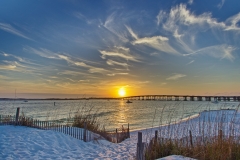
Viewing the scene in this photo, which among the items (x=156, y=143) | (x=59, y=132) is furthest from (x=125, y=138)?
(x=156, y=143)

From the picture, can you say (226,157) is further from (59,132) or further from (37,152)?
(59,132)

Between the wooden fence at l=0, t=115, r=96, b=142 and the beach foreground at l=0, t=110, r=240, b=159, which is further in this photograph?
the wooden fence at l=0, t=115, r=96, b=142

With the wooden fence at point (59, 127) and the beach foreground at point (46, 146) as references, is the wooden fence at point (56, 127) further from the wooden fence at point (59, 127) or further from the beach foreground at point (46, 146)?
the beach foreground at point (46, 146)

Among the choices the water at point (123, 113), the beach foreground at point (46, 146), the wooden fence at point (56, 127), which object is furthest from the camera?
the water at point (123, 113)

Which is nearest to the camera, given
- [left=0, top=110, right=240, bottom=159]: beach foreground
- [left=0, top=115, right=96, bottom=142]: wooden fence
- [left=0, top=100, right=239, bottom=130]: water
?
[left=0, top=110, right=240, bottom=159]: beach foreground

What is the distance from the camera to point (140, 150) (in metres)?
4.58

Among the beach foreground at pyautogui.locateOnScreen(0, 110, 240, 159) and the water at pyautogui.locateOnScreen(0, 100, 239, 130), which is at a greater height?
the beach foreground at pyautogui.locateOnScreen(0, 110, 240, 159)

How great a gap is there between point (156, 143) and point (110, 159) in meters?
3.19

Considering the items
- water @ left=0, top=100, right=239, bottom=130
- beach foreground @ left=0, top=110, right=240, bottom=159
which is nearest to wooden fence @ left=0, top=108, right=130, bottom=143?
beach foreground @ left=0, top=110, right=240, bottom=159

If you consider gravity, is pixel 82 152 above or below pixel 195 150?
below

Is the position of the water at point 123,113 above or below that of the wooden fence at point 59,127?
below

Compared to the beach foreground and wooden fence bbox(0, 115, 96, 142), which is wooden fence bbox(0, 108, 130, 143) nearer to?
wooden fence bbox(0, 115, 96, 142)

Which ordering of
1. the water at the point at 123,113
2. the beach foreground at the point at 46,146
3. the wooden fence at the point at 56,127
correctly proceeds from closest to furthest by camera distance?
1. the beach foreground at the point at 46,146
2. the wooden fence at the point at 56,127
3. the water at the point at 123,113

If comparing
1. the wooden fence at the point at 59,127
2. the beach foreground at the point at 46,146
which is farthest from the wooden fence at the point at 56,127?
the beach foreground at the point at 46,146
